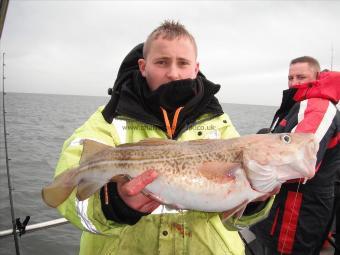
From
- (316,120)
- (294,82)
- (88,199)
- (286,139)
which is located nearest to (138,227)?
(88,199)

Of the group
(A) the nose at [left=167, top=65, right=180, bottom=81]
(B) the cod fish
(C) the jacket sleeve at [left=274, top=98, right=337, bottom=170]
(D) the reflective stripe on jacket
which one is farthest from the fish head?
(C) the jacket sleeve at [left=274, top=98, right=337, bottom=170]

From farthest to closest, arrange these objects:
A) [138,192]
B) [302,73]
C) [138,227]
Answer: [302,73] → [138,227] → [138,192]

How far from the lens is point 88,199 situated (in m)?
2.47

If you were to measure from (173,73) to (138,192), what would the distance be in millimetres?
1241

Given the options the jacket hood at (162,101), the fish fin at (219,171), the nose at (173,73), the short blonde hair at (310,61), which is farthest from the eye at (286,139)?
the short blonde hair at (310,61)

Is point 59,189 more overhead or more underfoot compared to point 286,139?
more underfoot

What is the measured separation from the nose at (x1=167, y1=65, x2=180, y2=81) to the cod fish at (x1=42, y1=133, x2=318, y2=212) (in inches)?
33.1

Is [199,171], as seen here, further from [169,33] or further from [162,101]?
[169,33]

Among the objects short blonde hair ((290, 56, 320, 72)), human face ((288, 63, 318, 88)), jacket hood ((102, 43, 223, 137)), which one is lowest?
jacket hood ((102, 43, 223, 137))

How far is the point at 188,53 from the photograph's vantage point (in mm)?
3100

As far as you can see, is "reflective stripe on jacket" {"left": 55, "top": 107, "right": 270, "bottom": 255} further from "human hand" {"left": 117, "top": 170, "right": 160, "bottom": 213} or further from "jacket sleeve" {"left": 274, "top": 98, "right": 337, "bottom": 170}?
"jacket sleeve" {"left": 274, "top": 98, "right": 337, "bottom": 170}

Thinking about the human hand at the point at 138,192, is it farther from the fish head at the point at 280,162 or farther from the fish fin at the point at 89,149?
the fish head at the point at 280,162

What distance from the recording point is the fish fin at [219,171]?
92.7 inches

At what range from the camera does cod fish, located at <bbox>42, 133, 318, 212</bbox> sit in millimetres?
2326
